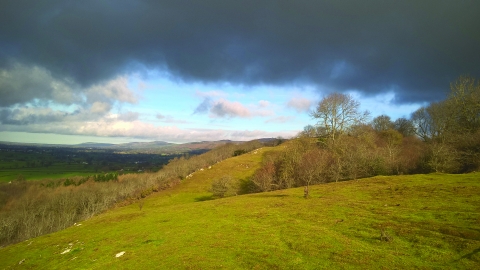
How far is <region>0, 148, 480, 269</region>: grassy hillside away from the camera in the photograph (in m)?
12.5

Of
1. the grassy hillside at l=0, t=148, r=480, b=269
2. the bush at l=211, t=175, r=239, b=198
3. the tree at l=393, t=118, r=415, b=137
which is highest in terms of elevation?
the tree at l=393, t=118, r=415, b=137

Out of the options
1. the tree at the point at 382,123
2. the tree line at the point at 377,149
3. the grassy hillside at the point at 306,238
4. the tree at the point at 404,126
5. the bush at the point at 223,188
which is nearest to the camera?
the grassy hillside at the point at 306,238

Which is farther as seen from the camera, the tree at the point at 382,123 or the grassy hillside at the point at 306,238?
the tree at the point at 382,123

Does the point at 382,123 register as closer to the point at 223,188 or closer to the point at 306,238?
the point at 223,188

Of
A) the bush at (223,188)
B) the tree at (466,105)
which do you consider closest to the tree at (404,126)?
the tree at (466,105)

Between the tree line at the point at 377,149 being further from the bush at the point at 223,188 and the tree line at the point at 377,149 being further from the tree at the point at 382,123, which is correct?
the tree at the point at 382,123

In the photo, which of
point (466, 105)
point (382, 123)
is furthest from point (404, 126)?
point (466, 105)

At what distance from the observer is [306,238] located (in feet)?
53.3

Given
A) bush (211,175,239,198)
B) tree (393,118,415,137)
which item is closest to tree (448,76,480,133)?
tree (393,118,415,137)

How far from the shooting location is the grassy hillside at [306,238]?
1248 cm

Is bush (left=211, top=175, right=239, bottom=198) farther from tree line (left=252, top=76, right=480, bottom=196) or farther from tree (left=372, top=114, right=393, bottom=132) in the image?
tree (left=372, top=114, right=393, bottom=132)

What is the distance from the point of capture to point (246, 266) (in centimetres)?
1314

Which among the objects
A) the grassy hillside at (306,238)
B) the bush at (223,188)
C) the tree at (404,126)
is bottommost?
the bush at (223,188)

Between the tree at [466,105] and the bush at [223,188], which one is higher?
the tree at [466,105]
